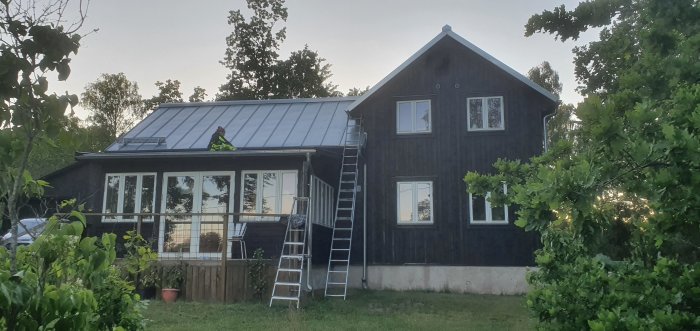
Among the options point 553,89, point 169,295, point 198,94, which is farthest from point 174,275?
point 553,89

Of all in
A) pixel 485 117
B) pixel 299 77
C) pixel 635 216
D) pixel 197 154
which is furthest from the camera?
pixel 299 77

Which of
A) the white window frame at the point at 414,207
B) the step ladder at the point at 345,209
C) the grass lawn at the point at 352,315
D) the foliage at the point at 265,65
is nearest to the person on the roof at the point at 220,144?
the step ladder at the point at 345,209

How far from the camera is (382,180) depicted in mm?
17531

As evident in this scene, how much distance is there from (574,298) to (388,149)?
13.1 meters

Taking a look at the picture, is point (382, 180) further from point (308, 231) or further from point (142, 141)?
point (142, 141)

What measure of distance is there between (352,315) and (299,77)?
2629cm

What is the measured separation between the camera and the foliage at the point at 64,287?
2506mm

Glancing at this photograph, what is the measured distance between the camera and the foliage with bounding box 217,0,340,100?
36000mm

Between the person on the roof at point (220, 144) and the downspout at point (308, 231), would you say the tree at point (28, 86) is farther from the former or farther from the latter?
the person on the roof at point (220, 144)

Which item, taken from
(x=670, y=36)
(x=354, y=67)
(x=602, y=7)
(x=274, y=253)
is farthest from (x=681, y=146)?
(x=354, y=67)

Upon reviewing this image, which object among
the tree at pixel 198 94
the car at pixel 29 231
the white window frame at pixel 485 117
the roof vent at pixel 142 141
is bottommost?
the car at pixel 29 231

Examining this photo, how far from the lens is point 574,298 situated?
4.63 m

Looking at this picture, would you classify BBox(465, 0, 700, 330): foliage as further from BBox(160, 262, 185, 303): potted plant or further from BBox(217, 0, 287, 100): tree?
BBox(217, 0, 287, 100): tree

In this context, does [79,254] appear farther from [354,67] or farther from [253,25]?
[253,25]
